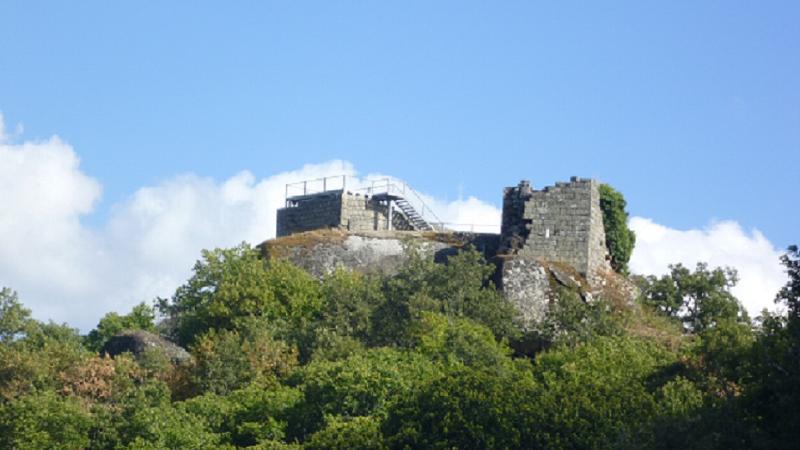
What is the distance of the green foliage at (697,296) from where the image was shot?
6144cm

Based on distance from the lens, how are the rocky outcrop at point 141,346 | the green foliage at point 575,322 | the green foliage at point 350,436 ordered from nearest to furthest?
the green foliage at point 350,436, the green foliage at point 575,322, the rocky outcrop at point 141,346

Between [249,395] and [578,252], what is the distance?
1659cm

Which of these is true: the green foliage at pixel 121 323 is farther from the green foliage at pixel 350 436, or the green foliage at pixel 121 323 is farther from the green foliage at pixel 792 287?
the green foliage at pixel 792 287

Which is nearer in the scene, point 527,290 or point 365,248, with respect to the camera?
point 527,290

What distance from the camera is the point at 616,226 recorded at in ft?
219

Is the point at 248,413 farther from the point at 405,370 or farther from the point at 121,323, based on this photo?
the point at 121,323

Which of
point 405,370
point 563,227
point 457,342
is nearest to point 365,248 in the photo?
point 563,227

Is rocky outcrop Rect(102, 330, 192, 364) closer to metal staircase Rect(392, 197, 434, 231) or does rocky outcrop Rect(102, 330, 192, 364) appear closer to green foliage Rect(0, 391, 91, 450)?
green foliage Rect(0, 391, 91, 450)

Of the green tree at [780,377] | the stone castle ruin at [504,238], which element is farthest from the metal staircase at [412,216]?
the green tree at [780,377]

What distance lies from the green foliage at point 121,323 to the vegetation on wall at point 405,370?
5.4 inches

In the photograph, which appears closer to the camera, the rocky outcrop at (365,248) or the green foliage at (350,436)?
the green foliage at (350,436)

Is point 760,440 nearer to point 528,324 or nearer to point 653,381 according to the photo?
point 653,381

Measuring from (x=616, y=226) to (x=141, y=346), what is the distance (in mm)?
19699

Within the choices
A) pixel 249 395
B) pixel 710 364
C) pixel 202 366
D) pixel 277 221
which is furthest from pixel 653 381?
pixel 277 221
